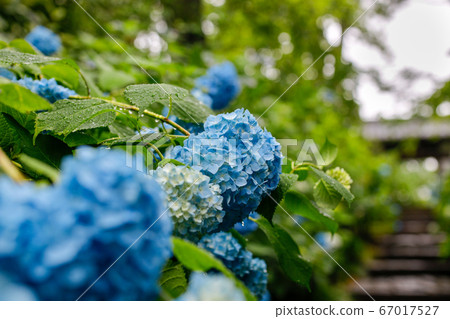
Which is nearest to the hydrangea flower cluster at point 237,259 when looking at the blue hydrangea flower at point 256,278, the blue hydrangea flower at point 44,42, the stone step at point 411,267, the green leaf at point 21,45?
the blue hydrangea flower at point 256,278

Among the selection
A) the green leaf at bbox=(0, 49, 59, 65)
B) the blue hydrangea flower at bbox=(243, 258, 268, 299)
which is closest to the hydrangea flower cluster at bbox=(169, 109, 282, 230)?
the blue hydrangea flower at bbox=(243, 258, 268, 299)

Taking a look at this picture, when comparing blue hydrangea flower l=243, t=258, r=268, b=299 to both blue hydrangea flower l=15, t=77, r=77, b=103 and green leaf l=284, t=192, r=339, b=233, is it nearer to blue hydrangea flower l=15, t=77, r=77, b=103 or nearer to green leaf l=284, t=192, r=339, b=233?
green leaf l=284, t=192, r=339, b=233

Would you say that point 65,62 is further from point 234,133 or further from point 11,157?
point 234,133

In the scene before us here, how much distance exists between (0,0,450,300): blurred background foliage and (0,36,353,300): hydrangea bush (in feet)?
1.31

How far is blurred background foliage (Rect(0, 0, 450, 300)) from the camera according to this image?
2.36 m

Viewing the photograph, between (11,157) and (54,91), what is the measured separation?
0.29m

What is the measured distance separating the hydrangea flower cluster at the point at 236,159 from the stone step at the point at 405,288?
12.4ft

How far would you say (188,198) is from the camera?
2.27 feet

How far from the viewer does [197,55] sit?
96.8 inches

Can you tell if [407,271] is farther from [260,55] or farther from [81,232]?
[81,232]

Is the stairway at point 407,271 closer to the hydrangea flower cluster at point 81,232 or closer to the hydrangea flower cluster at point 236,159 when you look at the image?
the hydrangea flower cluster at point 236,159

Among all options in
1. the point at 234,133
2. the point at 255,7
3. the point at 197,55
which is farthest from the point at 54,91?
the point at 255,7

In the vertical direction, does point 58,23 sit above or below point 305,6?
below

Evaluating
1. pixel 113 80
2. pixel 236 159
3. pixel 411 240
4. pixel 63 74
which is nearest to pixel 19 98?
pixel 236 159
